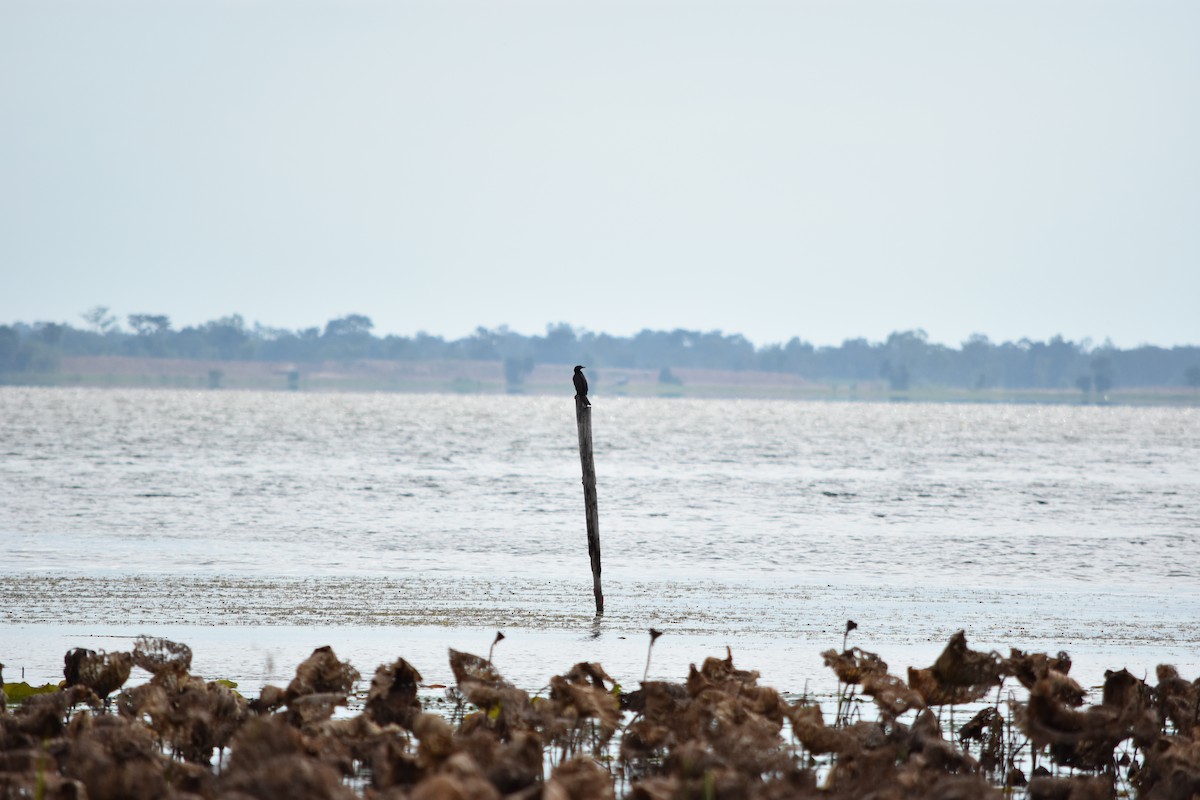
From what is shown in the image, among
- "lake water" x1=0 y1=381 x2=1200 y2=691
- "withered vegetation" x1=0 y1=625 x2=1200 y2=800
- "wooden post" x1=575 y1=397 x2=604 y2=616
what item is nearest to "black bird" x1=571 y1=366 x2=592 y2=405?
"wooden post" x1=575 y1=397 x2=604 y2=616

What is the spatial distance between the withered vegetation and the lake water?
1977 mm

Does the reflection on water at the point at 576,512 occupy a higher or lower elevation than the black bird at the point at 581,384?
lower

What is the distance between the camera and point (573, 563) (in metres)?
24.6

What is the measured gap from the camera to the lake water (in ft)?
48.4

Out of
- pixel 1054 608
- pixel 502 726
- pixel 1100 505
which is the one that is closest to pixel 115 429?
pixel 1100 505

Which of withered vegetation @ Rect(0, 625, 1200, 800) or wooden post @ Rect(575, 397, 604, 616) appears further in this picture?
wooden post @ Rect(575, 397, 604, 616)

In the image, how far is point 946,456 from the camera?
80.2 metres

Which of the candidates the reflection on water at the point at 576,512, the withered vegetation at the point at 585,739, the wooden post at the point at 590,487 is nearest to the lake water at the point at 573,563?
the reflection on water at the point at 576,512

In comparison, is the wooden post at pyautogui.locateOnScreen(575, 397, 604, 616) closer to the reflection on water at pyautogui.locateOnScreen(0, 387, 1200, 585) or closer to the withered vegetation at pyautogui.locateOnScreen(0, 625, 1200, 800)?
the reflection on water at pyautogui.locateOnScreen(0, 387, 1200, 585)

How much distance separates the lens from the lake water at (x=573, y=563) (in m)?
14.8

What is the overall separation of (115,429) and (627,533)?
6873cm

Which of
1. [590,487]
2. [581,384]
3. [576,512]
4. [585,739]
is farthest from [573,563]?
[585,739]

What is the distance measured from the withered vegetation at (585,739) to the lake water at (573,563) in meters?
1.98

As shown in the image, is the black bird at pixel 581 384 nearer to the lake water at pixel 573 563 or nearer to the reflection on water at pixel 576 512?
the lake water at pixel 573 563
